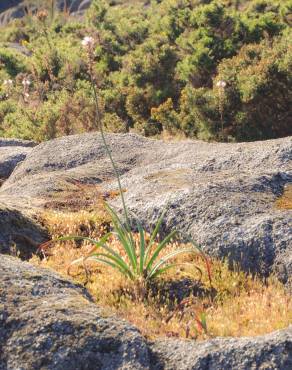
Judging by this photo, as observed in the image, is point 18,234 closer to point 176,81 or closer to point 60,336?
point 60,336

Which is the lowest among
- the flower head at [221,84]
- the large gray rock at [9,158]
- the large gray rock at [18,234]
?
the large gray rock at [9,158]

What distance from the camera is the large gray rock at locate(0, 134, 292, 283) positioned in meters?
7.27

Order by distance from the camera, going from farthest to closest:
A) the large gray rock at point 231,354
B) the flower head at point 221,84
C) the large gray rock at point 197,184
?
1. the flower head at point 221,84
2. the large gray rock at point 197,184
3. the large gray rock at point 231,354

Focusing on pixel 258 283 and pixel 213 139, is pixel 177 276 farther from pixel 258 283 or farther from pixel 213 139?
pixel 213 139

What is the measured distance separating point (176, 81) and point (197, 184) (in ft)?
62.1

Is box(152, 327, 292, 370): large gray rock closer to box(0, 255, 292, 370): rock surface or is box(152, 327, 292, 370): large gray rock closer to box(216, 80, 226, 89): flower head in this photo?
box(0, 255, 292, 370): rock surface

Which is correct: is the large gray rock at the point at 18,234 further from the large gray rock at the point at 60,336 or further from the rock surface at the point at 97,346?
the rock surface at the point at 97,346

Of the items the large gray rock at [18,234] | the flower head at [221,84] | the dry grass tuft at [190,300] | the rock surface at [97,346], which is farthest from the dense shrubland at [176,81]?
the rock surface at [97,346]

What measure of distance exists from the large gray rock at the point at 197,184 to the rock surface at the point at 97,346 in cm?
234

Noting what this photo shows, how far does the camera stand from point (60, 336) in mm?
4684

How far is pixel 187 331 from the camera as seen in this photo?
521 centimetres

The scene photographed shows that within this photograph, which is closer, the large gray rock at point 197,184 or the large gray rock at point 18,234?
the large gray rock at point 197,184

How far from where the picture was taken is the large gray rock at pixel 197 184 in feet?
23.9

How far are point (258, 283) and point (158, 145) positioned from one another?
650cm
